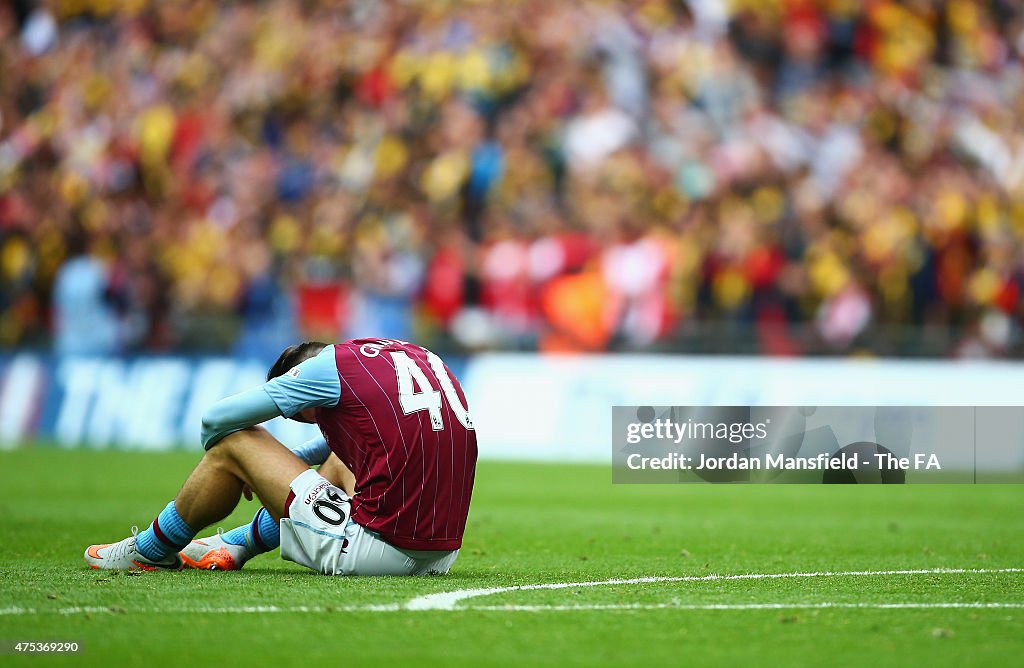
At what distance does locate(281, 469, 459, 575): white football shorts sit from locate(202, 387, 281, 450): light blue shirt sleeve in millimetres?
368

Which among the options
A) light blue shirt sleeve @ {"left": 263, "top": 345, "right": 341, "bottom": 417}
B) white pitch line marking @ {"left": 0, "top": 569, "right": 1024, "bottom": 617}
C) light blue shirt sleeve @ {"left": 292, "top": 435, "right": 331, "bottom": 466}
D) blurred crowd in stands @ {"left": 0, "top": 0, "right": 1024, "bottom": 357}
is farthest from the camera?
blurred crowd in stands @ {"left": 0, "top": 0, "right": 1024, "bottom": 357}

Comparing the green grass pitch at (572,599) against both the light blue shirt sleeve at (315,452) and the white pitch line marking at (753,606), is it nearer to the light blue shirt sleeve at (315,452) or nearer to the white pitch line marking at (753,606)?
the white pitch line marking at (753,606)

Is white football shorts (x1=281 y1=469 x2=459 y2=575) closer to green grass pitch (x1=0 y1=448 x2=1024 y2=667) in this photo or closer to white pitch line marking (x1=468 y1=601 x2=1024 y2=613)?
green grass pitch (x1=0 y1=448 x2=1024 y2=667)

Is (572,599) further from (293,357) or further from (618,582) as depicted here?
(293,357)

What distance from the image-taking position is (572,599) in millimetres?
6453

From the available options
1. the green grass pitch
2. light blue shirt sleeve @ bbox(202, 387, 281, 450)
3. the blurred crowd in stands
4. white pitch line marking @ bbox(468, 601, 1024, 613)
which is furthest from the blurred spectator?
white pitch line marking @ bbox(468, 601, 1024, 613)

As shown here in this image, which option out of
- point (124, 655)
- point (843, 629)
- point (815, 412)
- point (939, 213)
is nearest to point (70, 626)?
point (124, 655)

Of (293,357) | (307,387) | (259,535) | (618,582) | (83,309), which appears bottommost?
(618,582)

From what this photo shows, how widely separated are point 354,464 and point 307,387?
1.49ft

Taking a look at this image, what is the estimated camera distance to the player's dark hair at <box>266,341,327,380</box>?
6922 mm

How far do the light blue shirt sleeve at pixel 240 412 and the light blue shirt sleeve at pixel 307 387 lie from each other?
0.13 ft

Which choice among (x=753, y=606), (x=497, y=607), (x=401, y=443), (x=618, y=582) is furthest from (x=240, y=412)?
(x=753, y=606)

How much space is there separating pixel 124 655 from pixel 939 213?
15.4m

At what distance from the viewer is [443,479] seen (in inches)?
267
